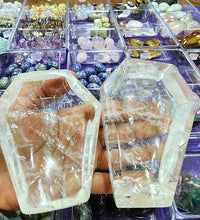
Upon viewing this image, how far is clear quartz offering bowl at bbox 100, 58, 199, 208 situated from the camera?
60 cm

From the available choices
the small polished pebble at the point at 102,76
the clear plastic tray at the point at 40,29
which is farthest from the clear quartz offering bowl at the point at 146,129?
the clear plastic tray at the point at 40,29

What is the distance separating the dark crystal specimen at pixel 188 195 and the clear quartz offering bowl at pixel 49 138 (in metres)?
0.33

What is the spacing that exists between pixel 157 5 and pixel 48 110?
5.12ft

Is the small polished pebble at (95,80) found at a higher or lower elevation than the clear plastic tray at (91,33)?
lower

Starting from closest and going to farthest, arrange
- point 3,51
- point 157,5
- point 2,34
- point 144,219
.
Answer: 1. point 144,219
2. point 3,51
3. point 2,34
4. point 157,5

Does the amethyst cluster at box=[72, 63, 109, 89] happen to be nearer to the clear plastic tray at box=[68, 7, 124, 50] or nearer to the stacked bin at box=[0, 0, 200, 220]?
the stacked bin at box=[0, 0, 200, 220]

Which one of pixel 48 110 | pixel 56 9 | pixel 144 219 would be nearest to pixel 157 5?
pixel 56 9

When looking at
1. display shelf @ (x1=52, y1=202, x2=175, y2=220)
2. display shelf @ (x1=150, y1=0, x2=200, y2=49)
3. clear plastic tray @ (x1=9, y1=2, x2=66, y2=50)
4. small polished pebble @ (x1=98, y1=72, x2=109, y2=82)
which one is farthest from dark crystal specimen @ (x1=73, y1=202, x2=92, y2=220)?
display shelf @ (x1=150, y1=0, x2=200, y2=49)

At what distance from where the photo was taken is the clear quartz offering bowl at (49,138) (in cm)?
57

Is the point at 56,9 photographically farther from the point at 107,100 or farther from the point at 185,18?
the point at 107,100

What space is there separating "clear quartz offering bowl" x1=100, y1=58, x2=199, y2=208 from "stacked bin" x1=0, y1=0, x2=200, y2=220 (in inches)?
8.2

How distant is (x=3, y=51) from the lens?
120 cm

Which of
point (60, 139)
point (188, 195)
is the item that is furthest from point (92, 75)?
point (188, 195)

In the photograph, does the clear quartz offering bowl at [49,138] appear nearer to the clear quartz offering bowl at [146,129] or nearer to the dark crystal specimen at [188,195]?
the clear quartz offering bowl at [146,129]
